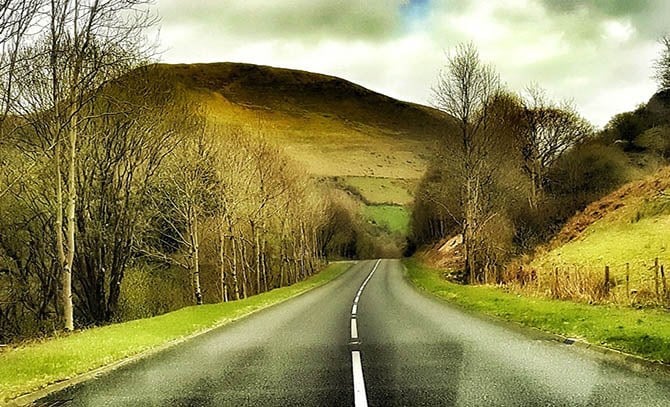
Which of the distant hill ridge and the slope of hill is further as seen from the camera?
the distant hill ridge

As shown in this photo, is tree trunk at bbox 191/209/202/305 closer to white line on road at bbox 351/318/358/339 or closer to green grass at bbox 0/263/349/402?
green grass at bbox 0/263/349/402

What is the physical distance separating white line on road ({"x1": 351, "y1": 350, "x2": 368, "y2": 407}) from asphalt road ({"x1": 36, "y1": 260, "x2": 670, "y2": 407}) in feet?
0.05

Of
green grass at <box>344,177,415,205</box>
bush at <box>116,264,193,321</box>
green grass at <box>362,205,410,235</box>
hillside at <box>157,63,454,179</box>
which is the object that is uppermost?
hillside at <box>157,63,454,179</box>

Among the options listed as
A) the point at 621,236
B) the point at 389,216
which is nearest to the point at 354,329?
the point at 621,236

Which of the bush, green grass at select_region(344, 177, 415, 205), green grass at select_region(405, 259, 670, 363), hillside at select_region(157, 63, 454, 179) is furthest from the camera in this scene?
green grass at select_region(344, 177, 415, 205)

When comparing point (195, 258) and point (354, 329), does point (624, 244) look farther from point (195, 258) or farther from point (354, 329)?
point (354, 329)

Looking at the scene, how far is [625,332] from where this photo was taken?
42.5 feet

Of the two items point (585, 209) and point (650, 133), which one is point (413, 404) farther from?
point (650, 133)

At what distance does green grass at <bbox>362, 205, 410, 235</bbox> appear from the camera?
119825mm

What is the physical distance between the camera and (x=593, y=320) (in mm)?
15461

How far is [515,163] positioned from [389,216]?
198 ft

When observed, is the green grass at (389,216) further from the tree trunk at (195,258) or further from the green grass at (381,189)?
the tree trunk at (195,258)

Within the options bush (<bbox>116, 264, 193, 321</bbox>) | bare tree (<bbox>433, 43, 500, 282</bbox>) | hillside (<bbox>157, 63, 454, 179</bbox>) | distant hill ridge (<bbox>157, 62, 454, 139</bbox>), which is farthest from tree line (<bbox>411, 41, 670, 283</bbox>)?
distant hill ridge (<bbox>157, 62, 454, 139</bbox>)

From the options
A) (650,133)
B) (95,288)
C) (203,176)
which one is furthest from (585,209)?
(95,288)
